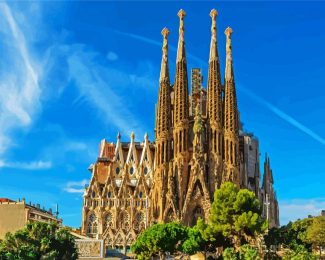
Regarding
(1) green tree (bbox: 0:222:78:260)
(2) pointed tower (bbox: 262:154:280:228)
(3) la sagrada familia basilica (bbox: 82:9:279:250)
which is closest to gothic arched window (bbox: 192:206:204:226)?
(3) la sagrada familia basilica (bbox: 82:9:279:250)

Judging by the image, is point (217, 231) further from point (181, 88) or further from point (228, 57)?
point (228, 57)

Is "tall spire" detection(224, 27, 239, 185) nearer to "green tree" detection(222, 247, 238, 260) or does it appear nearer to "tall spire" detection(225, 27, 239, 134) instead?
"tall spire" detection(225, 27, 239, 134)

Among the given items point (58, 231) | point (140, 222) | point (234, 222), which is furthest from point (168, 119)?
point (58, 231)

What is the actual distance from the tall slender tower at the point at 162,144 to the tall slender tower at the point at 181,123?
935mm

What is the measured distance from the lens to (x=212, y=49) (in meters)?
69.9

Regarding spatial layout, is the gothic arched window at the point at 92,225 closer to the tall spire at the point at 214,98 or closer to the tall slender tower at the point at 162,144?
the tall slender tower at the point at 162,144

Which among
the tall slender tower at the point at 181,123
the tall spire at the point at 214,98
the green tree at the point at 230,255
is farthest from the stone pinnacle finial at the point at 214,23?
the green tree at the point at 230,255

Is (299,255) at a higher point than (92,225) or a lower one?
lower

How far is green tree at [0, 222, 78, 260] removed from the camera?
3603 centimetres

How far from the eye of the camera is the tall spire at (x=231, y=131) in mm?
64250

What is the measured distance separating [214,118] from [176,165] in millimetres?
7412

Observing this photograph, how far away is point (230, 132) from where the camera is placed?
2584 inches

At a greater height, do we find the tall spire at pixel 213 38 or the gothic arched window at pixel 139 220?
the tall spire at pixel 213 38

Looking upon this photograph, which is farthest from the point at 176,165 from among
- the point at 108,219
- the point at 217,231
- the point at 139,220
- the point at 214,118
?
the point at 217,231
